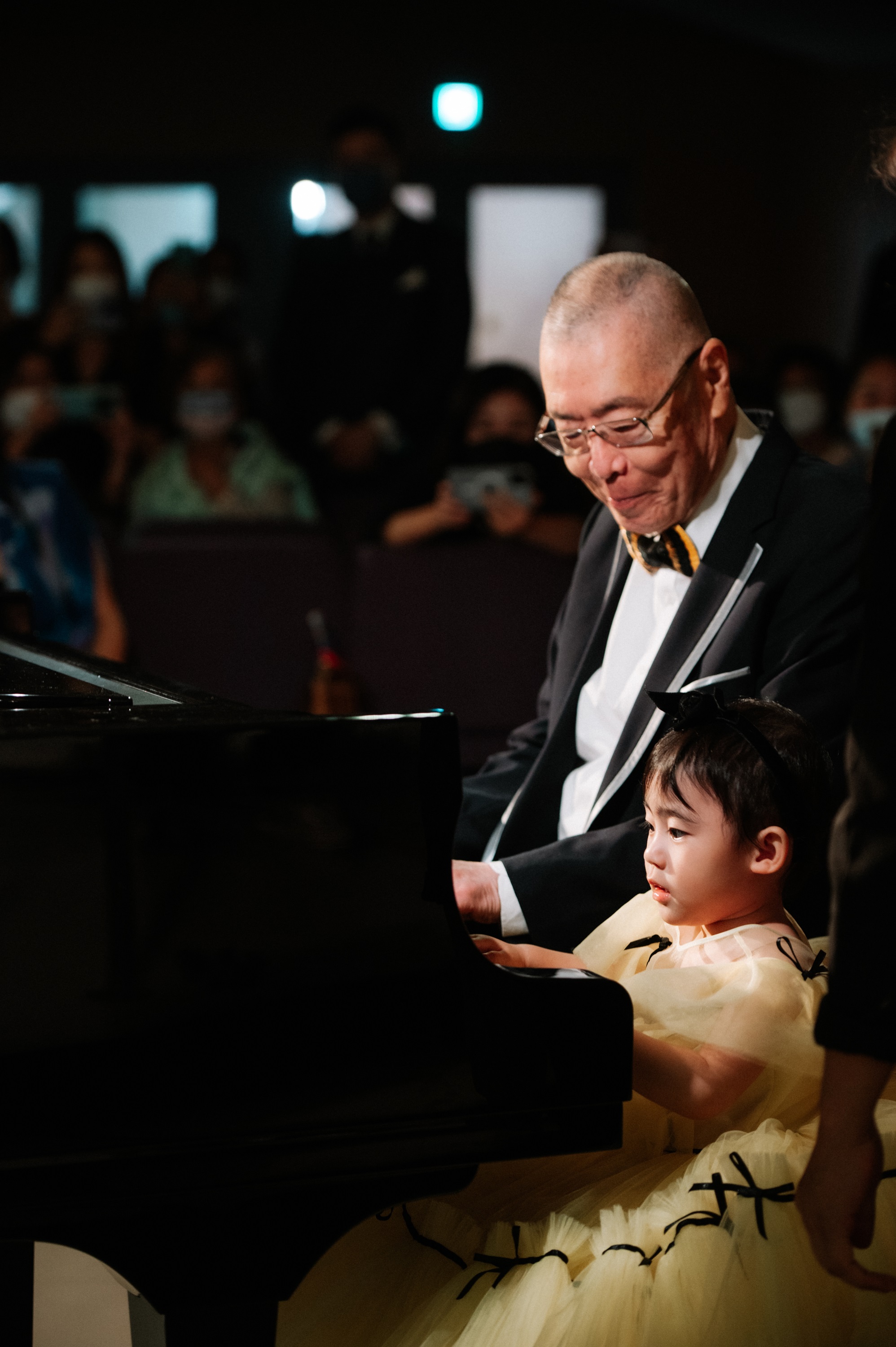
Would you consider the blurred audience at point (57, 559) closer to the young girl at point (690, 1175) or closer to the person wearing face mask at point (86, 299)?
the person wearing face mask at point (86, 299)

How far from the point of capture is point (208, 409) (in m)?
4.20

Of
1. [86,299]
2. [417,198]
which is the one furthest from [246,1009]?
[417,198]

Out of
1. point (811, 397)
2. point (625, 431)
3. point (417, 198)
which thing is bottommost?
point (625, 431)

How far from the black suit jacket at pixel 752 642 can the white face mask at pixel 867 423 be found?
2.22 m

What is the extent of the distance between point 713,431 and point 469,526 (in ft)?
6.92

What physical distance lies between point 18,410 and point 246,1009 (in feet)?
11.8

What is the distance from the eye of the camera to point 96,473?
14.6 feet

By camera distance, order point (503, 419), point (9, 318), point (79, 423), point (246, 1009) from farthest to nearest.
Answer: point (9, 318)
point (79, 423)
point (503, 419)
point (246, 1009)

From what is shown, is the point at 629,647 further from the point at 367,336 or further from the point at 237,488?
the point at 367,336

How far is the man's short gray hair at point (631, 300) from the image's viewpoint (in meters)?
1.66

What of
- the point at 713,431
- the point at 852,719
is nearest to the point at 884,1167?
the point at 852,719

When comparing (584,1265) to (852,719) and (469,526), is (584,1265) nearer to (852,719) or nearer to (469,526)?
(852,719)

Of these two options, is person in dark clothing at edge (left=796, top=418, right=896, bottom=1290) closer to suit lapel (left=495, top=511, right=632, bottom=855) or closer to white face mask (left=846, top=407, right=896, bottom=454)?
suit lapel (left=495, top=511, right=632, bottom=855)

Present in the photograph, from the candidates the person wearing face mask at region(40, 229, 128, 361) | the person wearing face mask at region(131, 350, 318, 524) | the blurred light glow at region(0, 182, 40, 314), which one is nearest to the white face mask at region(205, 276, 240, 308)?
the person wearing face mask at region(40, 229, 128, 361)
